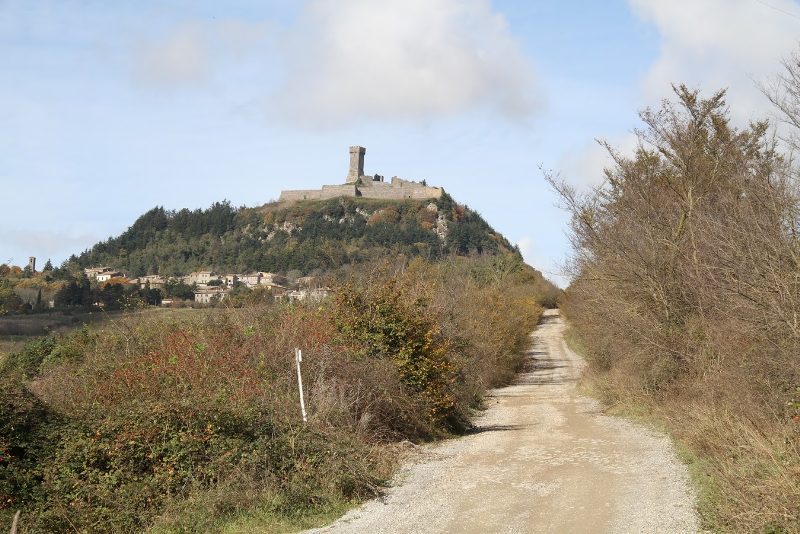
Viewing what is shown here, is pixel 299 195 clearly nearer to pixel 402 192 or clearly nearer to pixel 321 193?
pixel 321 193

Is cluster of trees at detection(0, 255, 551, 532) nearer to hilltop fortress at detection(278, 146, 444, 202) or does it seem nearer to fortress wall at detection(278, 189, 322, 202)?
hilltop fortress at detection(278, 146, 444, 202)

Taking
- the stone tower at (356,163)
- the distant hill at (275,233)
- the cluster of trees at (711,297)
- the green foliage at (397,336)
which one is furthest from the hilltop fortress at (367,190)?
the green foliage at (397,336)

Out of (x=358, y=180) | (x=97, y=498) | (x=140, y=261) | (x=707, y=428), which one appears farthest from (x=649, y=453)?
(x=358, y=180)

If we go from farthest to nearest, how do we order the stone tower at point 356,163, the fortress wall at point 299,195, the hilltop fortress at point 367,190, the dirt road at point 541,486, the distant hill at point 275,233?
the stone tower at point 356,163, the fortress wall at point 299,195, the hilltop fortress at point 367,190, the distant hill at point 275,233, the dirt road at point 541,486

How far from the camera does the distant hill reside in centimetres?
12900

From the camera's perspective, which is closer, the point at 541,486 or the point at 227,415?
→ the point at 227,415

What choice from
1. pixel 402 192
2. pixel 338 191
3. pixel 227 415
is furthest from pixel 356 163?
pixel 227 415

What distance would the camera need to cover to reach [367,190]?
558 feet

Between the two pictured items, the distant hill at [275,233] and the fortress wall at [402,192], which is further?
the fortress wall at [402,192]

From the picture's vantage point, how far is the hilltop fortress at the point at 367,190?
165 meters

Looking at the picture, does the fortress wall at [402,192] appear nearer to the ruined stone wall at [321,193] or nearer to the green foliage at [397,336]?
the ruined stone wall at [321,193]

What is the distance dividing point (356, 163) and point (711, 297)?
171642 mm

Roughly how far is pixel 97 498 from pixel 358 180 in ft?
563

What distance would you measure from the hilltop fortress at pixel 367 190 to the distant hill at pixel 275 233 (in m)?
4.03
